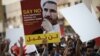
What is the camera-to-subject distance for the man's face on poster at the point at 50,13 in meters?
8.58

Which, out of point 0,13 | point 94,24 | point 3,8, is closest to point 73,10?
point 94,24

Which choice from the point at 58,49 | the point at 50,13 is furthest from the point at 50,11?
the point at 58,49

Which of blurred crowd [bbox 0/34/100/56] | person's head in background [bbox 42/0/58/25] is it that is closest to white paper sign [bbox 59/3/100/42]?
blurred crowd [bbox 0/34/100/56]

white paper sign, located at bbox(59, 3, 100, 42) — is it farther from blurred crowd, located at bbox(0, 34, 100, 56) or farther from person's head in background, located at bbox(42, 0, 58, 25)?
person's head in background, located at bbox(42, 0, 58, 25)

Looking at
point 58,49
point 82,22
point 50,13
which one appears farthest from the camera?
point 58,49

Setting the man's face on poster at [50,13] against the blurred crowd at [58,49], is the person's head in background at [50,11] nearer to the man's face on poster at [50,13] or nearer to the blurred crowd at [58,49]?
the man's face on poster at [50,13]

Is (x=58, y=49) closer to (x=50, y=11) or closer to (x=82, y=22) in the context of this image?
(x=82, y=22)

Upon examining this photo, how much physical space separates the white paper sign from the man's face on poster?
673 mm

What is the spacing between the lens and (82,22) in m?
9.51

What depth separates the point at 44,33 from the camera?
8758 millimetres

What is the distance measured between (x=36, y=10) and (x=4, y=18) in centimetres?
2254

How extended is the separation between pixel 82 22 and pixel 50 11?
3.51 feet

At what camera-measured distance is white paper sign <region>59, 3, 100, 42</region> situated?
9.23 metres

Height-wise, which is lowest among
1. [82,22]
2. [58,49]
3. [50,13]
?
[58,49]
